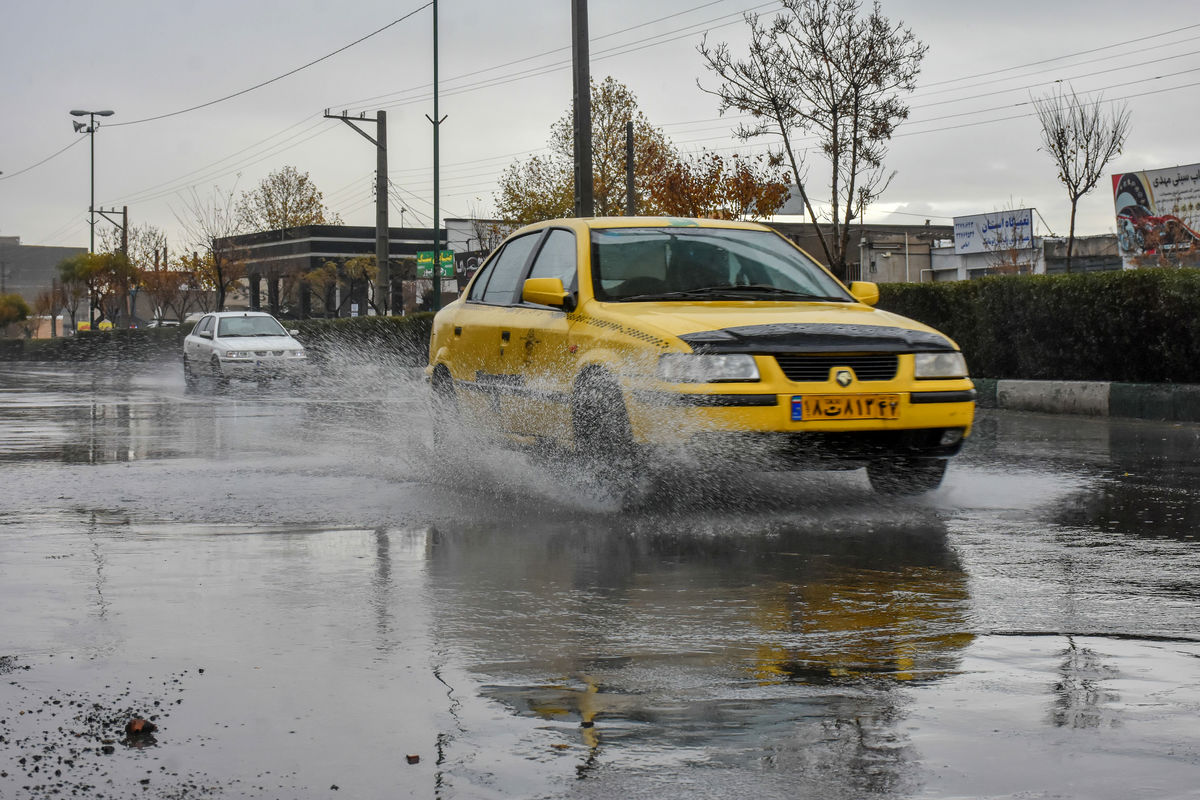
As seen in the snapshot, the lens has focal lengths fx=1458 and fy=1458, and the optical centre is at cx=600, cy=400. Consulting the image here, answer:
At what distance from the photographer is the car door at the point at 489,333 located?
8.58 metres

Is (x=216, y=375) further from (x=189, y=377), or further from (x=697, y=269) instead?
(x=697, y=269)

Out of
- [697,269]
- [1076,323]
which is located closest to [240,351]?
[1076,323]

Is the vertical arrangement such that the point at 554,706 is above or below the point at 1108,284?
below

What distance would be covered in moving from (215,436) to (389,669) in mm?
9035

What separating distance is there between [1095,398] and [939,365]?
24.6ft

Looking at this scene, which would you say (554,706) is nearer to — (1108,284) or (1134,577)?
(1134,577)

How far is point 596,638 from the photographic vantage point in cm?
441

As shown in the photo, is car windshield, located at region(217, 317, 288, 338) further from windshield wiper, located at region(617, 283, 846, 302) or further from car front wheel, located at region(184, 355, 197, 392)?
windshield wiper, located at region(617, 283, 846, 302)

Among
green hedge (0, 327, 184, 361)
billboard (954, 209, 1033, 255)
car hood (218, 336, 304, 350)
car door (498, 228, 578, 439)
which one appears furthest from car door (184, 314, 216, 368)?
billboard (954, 209, 1033, 255)

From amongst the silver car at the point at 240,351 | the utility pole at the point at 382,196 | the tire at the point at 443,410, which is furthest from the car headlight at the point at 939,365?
the utility pole at the point at 382,196

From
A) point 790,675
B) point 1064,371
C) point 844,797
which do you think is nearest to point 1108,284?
point 1064,371

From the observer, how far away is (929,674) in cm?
389

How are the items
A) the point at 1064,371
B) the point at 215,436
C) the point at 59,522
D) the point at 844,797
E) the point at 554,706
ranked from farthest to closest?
1. the point at 1064,371
2. the point at 215,436
3. the point at 59,522
4. the point at 554,706
5. the point at 844,797

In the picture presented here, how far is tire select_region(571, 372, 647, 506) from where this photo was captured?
705cm
